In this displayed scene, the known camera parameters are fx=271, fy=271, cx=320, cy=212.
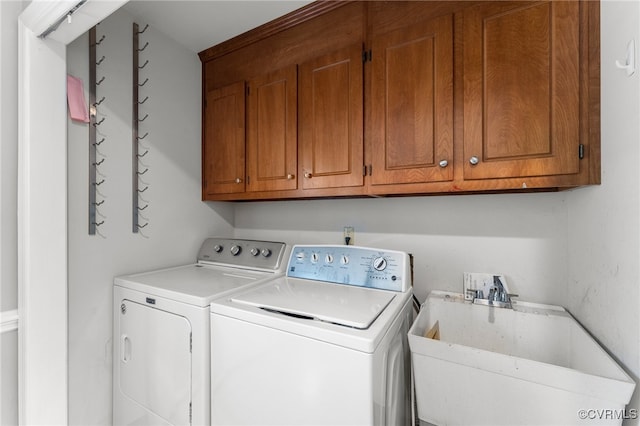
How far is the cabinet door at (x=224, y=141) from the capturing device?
183 centimetres

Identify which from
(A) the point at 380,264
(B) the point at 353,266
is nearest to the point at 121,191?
(B) the point at 353,266

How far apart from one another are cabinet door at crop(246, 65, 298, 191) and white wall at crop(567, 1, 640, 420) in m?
1.32

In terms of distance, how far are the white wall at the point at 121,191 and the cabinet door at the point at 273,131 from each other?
53 cm

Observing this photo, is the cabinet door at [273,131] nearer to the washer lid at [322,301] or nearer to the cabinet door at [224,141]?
the cabinet door at [224,141]

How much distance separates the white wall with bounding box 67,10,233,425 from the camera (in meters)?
1.41

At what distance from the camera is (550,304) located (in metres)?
1.33

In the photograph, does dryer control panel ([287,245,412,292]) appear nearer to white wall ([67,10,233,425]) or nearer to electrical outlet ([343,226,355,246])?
electrical outlet ([343,226,355,246])

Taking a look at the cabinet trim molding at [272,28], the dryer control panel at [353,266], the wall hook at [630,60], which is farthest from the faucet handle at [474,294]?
the cabinet trim molding at [272,28]

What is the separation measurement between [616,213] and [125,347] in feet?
7.32

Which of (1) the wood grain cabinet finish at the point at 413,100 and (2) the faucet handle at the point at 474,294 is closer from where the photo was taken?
(1) the wood grain cabinet finish at the point at 413,100

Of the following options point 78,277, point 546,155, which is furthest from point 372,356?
point 78,277

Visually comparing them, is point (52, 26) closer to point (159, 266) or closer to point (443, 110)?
point (159, 266)

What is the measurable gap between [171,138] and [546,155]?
2.07 metres

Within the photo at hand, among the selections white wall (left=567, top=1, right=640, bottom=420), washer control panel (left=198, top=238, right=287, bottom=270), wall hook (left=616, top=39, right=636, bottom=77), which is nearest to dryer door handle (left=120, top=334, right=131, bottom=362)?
washer control panel (left=198, top=238, right=287, bottom=270)
